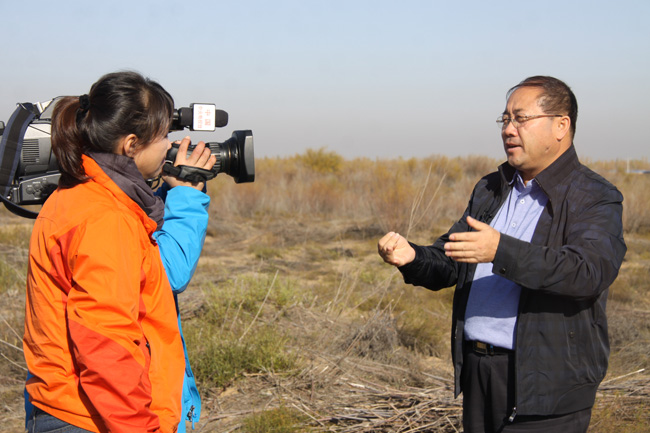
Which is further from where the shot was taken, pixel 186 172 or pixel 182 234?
pixel 186 172

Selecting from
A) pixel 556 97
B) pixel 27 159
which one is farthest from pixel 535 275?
pixel 27 159

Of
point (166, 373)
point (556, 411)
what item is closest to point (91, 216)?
point (166, 373)

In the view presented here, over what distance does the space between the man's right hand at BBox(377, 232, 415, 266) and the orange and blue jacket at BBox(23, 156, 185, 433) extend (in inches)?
33.0

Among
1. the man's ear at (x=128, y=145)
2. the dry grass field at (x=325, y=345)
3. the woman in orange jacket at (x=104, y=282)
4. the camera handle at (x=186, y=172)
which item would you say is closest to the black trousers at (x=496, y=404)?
the dry grass field at (x=325, y=345)

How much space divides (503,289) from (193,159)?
1.20m

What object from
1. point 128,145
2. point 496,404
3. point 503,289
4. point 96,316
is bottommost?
point 496,404

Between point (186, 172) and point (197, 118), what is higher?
point (197, 118)

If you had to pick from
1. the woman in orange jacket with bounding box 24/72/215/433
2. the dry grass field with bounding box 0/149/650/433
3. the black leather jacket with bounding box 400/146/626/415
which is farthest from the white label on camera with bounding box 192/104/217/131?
the dry grass field with bounding box 0/149/650/433

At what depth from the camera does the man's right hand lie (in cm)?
204

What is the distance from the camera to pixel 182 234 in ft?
5.90

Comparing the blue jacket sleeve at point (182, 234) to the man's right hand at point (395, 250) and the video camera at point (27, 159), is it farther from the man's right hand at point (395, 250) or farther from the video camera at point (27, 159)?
the man's right hand at point (395, 250)

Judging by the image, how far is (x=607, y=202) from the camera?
185 cm

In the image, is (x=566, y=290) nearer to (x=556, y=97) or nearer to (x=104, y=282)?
(x=556, y=97)

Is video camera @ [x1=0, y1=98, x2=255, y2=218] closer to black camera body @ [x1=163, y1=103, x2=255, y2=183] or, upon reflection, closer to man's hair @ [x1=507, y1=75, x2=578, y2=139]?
black camera body @ [x1=163, y1=103, x2=255, y2=183]
